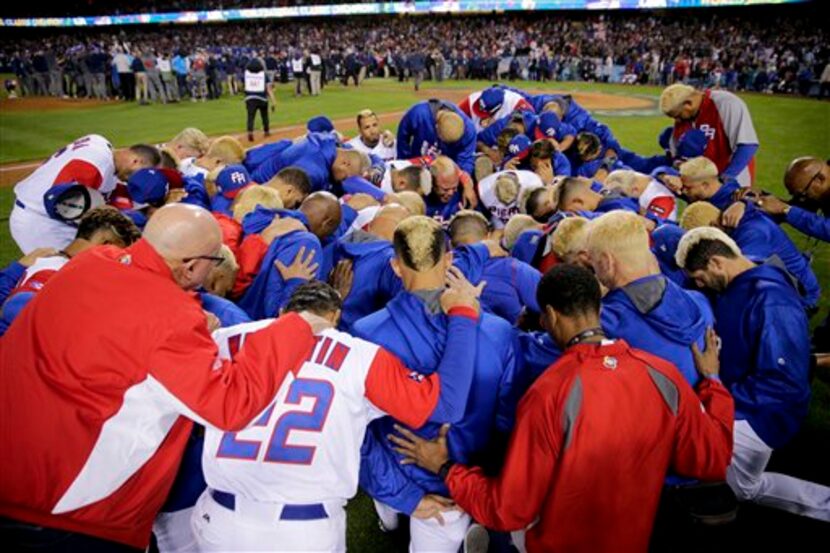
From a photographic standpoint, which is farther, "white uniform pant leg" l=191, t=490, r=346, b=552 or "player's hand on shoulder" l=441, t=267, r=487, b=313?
"player's hand on shoulder" l=441, t=267, r=487, b=313

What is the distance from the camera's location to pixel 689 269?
331 cm

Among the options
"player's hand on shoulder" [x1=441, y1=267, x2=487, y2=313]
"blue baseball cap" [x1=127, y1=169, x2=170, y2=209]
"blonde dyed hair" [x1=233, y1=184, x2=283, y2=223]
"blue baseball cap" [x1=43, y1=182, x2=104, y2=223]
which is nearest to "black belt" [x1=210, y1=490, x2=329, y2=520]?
"player's hand on shoulder" [x1=441, y1=267, x2=487, y2=313]

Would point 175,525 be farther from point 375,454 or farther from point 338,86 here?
point 338,86

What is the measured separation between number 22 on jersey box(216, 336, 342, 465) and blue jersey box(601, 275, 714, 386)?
149 cm

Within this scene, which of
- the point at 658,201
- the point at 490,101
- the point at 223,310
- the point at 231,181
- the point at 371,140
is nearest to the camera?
the point at 223,310

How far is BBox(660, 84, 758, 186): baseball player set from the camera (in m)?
6.26

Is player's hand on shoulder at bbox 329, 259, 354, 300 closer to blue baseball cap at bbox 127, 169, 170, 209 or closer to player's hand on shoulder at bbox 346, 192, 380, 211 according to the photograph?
player's hand on shoulder at bbox 346, 192, 380, 211

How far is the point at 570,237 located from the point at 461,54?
118 feet

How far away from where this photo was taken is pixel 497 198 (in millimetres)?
5992

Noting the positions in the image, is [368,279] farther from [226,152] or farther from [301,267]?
[226,152]

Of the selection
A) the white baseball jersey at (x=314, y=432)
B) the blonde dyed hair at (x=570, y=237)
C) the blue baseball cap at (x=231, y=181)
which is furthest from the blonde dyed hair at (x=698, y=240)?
the blue baseball cap at (x=231, y=181)

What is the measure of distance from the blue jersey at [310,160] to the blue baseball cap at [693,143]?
4.19m

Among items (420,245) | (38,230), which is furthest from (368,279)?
(38,230)

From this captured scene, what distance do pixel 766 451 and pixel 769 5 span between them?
44.0 metres
